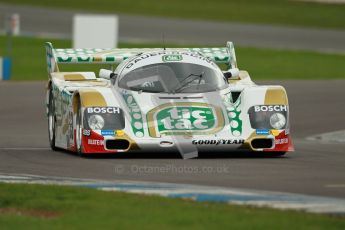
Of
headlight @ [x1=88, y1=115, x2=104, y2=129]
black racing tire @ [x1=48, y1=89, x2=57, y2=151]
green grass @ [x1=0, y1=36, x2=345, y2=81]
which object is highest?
headlight @ [x1=88, y1=115, x2=104, y2=129]

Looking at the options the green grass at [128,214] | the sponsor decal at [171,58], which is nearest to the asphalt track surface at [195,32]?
the sponsor decal at [171,58]

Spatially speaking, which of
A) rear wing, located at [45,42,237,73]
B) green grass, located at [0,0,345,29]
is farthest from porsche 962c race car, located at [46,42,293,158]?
green grass, located at [0,0,345,29]

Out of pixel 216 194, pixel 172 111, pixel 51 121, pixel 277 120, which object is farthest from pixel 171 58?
pixel 216 194

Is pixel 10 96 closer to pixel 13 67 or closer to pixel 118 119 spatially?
pixel 13 67

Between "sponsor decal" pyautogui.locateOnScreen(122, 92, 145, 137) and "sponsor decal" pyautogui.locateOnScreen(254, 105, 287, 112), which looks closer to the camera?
"sponsor decal" pyautogui.locateOnScreen(122, 92, 145, 137)

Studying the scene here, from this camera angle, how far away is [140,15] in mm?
52812

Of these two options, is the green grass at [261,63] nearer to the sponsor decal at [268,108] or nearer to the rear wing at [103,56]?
the rear wing at [103,56]

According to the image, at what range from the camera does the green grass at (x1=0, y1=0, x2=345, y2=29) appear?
171ft

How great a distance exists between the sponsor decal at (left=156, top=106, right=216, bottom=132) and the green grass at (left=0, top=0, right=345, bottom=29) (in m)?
35.9

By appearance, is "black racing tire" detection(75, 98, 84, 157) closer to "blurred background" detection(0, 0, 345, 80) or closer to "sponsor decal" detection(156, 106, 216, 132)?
"sponsor decal" detection(156, 106, 216, 132)

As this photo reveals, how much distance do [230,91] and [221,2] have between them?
42.2 metres

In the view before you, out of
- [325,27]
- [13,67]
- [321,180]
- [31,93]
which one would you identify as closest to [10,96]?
[31,93]

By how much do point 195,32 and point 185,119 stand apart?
104 ft

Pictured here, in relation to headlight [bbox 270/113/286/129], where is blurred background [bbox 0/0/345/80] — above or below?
below
